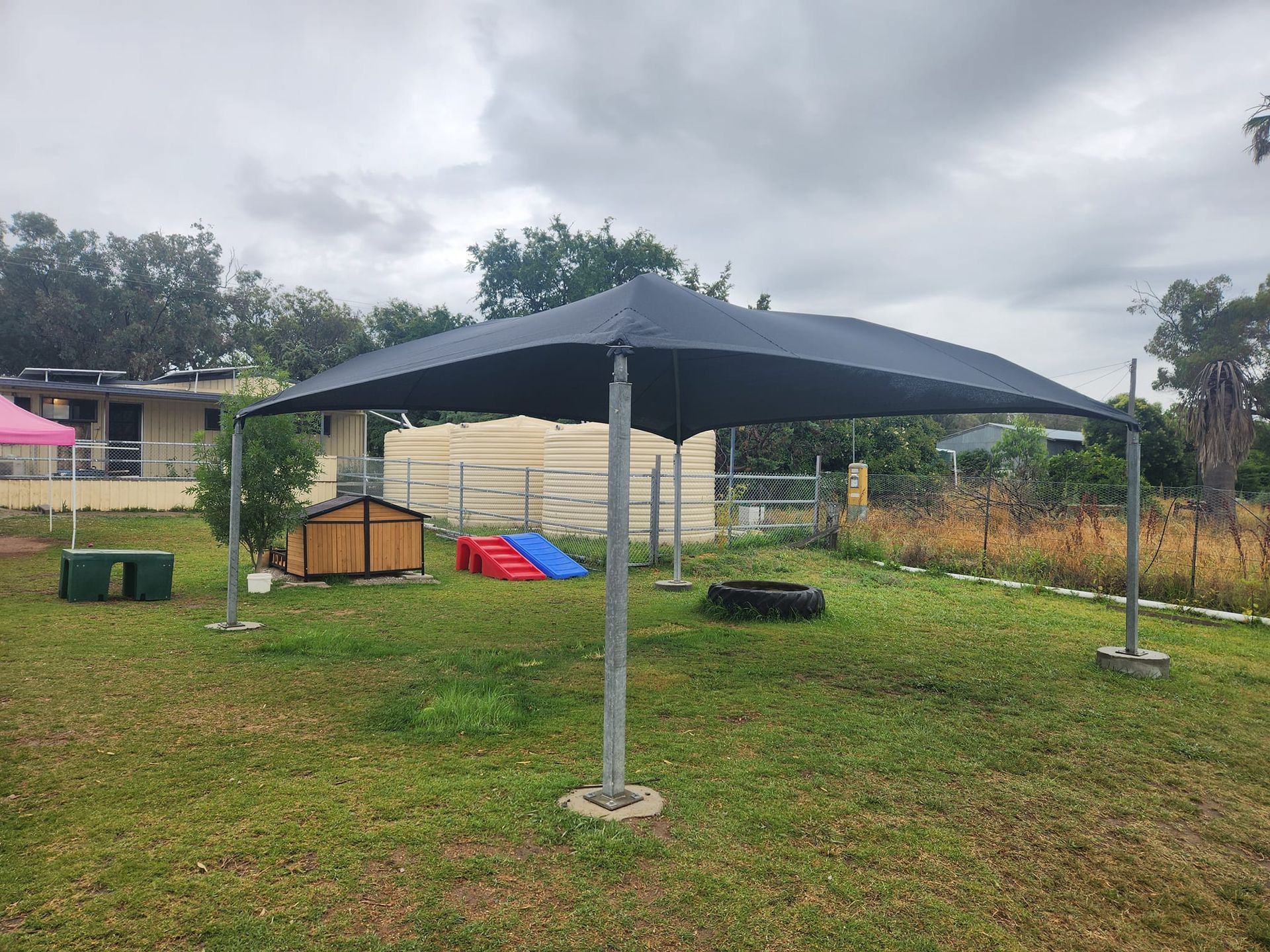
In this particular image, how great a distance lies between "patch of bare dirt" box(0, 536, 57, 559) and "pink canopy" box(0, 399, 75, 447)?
88.7 inches

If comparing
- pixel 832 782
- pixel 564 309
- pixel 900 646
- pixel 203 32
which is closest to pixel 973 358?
pixel 900 646

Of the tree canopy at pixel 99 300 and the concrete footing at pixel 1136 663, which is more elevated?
the tree canopy at pixel 99 300

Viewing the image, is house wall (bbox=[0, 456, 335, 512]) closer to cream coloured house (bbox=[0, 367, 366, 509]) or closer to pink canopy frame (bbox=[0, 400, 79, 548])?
cream coloured house (bbox=[0, 367, 366, 509])

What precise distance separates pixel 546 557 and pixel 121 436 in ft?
62.5

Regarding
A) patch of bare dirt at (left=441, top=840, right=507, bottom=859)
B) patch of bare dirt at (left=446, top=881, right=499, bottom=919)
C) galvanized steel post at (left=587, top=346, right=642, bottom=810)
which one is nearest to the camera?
patch of bare dirt at (left=446, top=881, right=499, bottom=919)

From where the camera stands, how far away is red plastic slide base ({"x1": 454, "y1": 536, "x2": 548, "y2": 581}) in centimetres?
1205

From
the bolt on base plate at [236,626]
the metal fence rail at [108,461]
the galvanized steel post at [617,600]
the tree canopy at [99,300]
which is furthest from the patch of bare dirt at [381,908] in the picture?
the tree canopy at [99,300]

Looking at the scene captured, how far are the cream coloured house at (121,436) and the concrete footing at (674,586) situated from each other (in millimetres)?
13742

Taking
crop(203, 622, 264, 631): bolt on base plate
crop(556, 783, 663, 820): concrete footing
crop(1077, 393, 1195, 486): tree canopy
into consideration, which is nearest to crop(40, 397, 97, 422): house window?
crop(203, 622, 264, 631): bolt on base plate

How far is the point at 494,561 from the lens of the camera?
481 inches

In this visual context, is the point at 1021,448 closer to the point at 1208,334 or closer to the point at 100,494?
the point at 1208,334

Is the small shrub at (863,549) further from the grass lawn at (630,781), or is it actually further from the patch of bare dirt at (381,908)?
the patch of bare dirt at (381,908)

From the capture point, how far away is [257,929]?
9.02 feet

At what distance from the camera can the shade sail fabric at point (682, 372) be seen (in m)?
4.97
